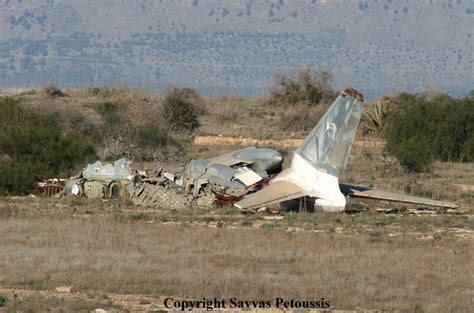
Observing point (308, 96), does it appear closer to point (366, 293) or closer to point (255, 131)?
point (255, 131)

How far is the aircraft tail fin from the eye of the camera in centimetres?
2991

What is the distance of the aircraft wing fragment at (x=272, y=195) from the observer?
29250 mm

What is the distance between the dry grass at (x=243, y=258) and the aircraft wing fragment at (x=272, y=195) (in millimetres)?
577

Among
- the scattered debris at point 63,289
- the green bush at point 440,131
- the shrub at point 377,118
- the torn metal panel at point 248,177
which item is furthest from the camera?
the shrub at point 377,118

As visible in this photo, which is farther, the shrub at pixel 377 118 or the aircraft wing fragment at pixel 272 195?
the shrub at pixel 377 118

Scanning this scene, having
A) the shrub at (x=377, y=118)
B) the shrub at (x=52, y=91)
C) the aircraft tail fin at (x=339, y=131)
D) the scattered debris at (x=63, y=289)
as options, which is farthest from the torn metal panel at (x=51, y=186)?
the shrub at (x=52, y=91)

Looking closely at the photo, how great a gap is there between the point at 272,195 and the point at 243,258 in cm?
646

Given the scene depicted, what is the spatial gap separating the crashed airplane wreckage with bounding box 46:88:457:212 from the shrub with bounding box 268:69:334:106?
48.2 m

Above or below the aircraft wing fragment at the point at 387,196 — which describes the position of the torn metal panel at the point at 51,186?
below

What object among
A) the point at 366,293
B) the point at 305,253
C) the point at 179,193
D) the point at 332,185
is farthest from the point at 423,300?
the point at 179,193

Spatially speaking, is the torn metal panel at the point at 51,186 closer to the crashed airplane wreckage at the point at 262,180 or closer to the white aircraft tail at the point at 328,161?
the crashed airplane wreckage at the point at 262,180

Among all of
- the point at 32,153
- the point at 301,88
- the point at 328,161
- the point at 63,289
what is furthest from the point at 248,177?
the point at 301,88

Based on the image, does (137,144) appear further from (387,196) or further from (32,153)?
(387,196)

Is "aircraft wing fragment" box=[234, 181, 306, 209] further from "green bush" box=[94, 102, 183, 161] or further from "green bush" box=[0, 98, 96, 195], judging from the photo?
"green bush" box=[94, 102, 183, 161]
